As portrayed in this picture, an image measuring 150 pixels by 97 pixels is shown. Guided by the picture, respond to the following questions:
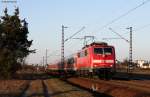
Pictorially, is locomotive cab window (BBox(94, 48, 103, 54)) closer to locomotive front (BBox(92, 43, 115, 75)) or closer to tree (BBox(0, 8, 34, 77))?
locomotive front (BBox(92, 43, 115, 75))

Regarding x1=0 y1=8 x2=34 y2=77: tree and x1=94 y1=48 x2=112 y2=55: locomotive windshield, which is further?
x1=0 y1=8 x2=34 y2=77: tree

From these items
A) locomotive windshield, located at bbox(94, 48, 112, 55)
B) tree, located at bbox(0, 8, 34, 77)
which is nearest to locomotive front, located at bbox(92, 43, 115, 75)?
locomotive windshield, located at bbox(94, 48, 112, 55)

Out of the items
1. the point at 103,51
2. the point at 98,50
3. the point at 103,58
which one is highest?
the point at 98,50

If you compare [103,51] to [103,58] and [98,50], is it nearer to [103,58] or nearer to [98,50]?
[98,50]

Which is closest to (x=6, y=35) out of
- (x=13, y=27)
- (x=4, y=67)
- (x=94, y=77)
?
(x=13, y=27)

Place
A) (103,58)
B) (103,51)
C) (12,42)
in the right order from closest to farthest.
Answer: (103,58) < (103,51) < (12,42)

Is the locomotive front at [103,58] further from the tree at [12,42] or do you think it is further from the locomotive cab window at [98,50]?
the tree at [12,42]

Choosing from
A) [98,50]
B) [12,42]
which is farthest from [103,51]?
[12,42]

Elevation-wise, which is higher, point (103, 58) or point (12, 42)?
point (12, 42)

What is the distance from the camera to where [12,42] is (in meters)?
62.3

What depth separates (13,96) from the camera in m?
27.0

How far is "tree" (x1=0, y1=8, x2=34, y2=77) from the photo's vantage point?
5869cm

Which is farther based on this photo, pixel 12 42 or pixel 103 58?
pixel 12 42

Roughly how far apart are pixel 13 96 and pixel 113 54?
22779 millimetres
